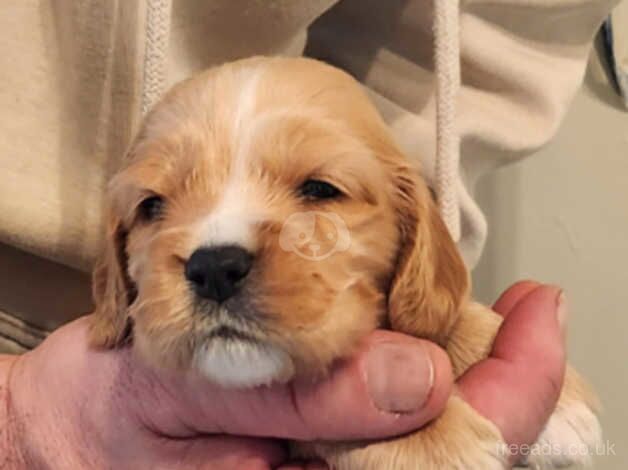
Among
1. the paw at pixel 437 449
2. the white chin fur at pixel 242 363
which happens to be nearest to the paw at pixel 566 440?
the paw at pixel 437 449

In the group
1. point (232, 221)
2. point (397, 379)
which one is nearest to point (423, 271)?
point (397, 379)

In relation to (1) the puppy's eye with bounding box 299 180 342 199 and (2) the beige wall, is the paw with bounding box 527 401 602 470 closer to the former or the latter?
(1) the puppy's eye with bounding box 299 180 342 199

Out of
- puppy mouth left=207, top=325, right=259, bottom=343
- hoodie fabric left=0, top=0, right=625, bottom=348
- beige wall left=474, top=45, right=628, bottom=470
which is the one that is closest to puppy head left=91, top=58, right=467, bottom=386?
puppy mouth left=207, top=325, right=259, bottom=343

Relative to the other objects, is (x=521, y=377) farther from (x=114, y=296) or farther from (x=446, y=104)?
(x=114, y=296)

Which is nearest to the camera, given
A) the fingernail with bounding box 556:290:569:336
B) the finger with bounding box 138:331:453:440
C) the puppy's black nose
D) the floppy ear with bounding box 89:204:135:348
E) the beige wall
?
the puppy's black nose

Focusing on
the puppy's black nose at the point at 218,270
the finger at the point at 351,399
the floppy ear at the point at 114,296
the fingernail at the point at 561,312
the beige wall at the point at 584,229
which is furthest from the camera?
the beige wall at the point at 584,229

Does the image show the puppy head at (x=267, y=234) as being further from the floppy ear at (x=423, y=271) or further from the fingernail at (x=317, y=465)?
the fingernail at (x=317, y=465)

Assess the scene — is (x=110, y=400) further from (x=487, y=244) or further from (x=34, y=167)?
(x=487, y=244)
